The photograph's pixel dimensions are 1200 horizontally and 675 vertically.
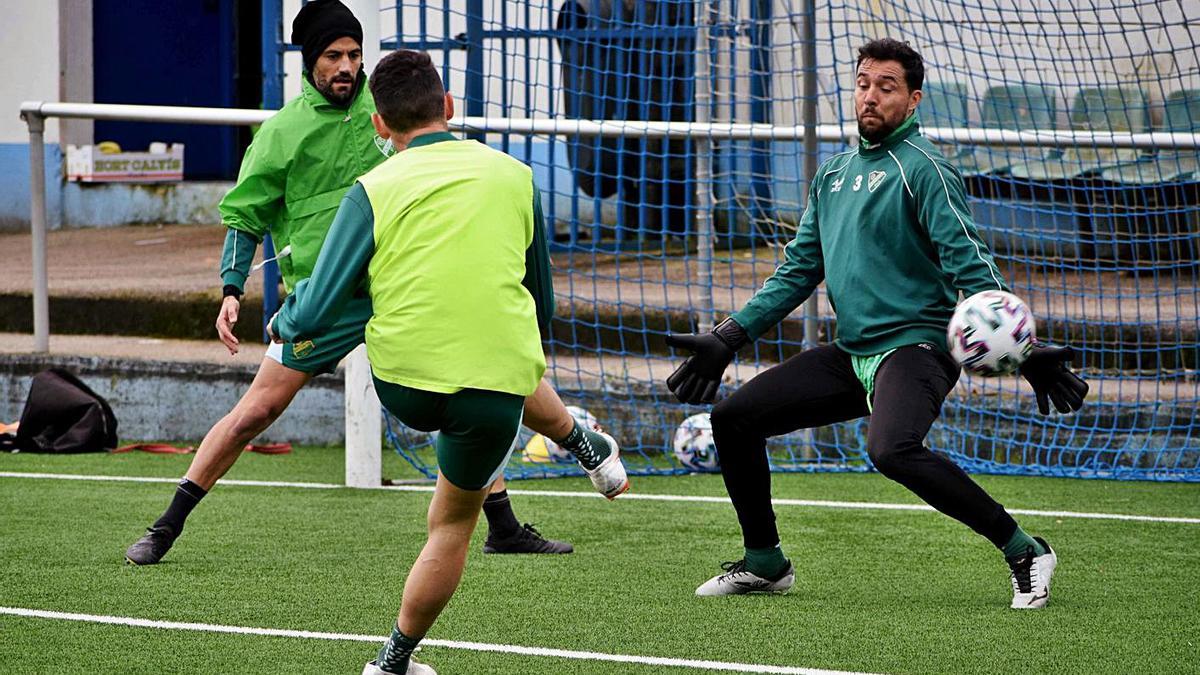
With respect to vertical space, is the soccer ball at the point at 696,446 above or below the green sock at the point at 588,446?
below

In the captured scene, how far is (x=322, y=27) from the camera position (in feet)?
21.3

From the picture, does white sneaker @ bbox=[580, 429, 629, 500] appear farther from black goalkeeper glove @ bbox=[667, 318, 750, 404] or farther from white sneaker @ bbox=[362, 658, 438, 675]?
white sneaker @ bbox=[362, 658, 438, 675]

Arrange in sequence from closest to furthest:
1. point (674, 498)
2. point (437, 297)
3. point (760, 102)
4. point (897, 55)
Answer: point (437, 297), point (897, 55), point (674, 498), point (760, 102)

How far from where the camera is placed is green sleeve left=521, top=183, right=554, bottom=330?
4383mm

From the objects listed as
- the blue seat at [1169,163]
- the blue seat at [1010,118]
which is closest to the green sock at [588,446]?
the blue seat at [1010,118]

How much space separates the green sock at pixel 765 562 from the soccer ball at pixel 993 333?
90 cm

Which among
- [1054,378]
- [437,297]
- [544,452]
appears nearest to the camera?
[437,297]

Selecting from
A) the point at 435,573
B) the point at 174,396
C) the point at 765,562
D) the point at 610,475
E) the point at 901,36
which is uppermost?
the point at 901,36

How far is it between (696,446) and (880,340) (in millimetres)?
3295

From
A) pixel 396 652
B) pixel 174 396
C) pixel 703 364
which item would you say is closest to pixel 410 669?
pixel 396 652

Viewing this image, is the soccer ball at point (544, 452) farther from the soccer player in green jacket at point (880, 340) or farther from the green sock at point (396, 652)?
the green sock at point (396, 652)

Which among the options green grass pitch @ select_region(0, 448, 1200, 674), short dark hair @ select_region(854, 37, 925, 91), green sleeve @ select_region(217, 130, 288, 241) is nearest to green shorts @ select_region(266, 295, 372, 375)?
green sleeve @ select_region(217, 130, 288, 241)

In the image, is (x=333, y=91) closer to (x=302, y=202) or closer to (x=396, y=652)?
(x=302, y=202)

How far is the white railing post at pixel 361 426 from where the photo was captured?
7.96 metres
